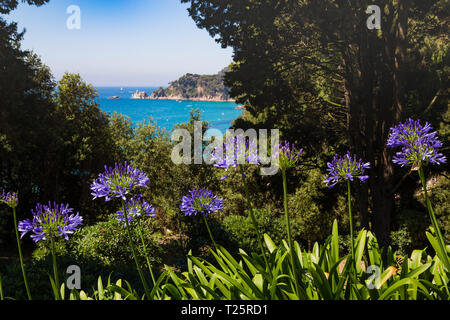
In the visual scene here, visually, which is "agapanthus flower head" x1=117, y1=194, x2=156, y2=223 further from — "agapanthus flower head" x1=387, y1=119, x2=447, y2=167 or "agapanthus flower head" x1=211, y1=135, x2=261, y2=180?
"agapanthus flower head" x1=387, y1=119, x2=447, y2=167

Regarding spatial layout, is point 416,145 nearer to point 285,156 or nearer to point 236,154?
point 285,156

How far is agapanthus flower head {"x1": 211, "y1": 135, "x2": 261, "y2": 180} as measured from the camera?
2229 mm

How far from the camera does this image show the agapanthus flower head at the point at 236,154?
2229 millimetres

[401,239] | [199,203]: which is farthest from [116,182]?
[401,239]

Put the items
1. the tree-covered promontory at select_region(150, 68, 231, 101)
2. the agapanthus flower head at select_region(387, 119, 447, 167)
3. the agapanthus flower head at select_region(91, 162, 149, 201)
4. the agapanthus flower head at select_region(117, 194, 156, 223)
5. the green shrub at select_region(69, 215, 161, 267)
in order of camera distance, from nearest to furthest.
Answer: the agapanthus flower head at select_region(387, 119, 447, 167) < the agapanthus flower head at select_region(91, 162, 149, 201) < the agapanthus flower head at select_region(117, 194, 156, 223) < the green shrub at select_region(69, 215, 161, 267) < the tree-covered promontory at select_region(150, 68, 231, 101)

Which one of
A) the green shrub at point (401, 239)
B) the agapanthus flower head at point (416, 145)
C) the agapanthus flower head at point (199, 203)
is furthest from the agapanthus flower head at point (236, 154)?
the green shrub at point (401, 239)

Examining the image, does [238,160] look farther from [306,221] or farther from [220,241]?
[306,221]

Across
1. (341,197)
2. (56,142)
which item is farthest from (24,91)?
(341,197)

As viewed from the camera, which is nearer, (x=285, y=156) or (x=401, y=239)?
(x=285, y=156)

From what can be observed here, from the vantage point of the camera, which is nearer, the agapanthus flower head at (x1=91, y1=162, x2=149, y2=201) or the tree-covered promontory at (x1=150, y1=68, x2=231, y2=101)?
the agapanthus flower head at (x1=91, y1=162, x2=149, y2=201)

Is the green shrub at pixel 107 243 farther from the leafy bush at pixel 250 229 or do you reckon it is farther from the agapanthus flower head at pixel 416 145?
the agapanthus flower head at pixel 416 145

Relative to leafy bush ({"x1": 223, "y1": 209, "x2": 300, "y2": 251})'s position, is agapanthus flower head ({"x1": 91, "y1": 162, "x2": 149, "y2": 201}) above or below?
above

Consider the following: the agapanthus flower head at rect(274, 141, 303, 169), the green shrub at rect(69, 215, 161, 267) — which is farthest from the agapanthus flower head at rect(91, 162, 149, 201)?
the green shrub at rect(69, 215, 161, 267)

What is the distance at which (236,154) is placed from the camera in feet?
7.42
